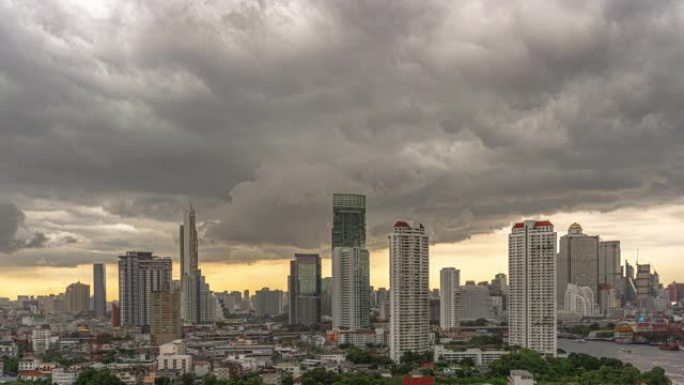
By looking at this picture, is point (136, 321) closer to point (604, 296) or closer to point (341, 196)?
point (341, 196)

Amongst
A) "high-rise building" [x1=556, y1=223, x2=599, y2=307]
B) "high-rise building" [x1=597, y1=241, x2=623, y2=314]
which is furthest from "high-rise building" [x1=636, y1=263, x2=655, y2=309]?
"high-rise building" [x1=556, y1=223, x2=599, y2=307]

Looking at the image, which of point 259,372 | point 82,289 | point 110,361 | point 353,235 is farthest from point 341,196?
point 82,289

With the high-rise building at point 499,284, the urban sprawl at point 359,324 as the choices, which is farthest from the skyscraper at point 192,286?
the high-rise building at point 499,284

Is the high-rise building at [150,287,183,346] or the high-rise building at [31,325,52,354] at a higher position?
the high-rise building at [150,287,183,346]

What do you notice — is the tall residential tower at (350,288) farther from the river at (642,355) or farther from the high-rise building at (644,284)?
the high-rise building at (644,284)

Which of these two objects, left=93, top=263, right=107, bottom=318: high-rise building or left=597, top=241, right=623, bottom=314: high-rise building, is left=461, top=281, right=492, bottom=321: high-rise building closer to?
left=597, top=241, right=623, bottom=314: high-rise building
